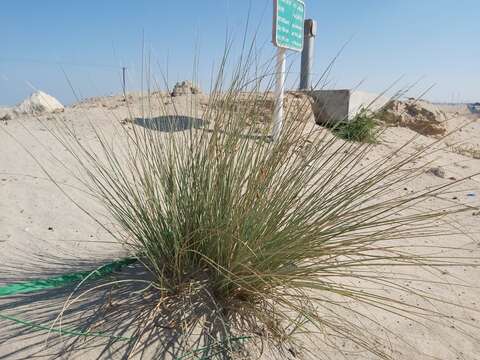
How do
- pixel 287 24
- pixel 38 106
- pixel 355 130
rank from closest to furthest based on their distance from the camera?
1. pixel 287 24
2. pixel 355 130
3. pixel 38 106

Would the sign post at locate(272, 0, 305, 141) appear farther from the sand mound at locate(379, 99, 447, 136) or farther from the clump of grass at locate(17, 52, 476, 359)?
the sand mound at locate(379, 99, 447, 136)

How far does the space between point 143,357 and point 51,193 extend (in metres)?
2.30

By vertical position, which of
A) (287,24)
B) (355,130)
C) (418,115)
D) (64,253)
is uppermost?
(287,24)

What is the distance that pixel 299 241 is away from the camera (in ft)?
5.07

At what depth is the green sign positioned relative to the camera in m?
4.38

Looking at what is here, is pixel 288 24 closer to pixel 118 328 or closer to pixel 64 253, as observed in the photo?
pixel 64 253

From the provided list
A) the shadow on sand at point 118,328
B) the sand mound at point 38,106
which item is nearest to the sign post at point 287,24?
the shadow on sand at point 118,328

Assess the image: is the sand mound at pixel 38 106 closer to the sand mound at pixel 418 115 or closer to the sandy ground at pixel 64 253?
the sandy ground at pixel 64 253

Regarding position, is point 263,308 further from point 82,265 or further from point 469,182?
point 469,182

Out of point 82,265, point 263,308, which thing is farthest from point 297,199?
point 82,265

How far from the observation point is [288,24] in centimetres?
468

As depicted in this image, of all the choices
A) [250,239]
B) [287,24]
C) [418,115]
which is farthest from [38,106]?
[418,115]

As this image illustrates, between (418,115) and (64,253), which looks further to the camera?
(418,115)

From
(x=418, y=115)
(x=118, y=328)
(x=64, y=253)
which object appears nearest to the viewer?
(x=118, y=328)
